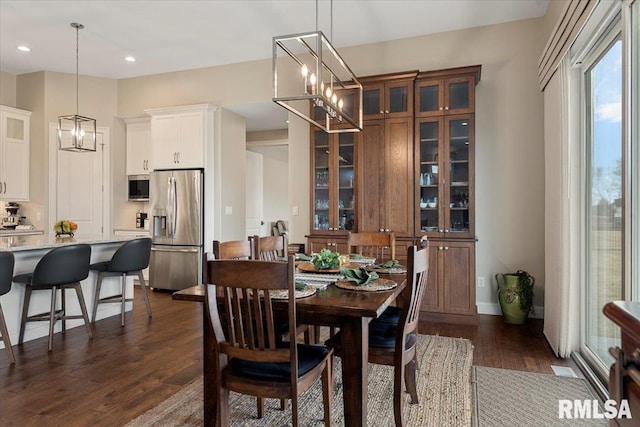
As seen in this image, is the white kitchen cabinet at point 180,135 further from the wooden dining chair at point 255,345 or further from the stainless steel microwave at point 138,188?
the wooden dining chair at point 255,345

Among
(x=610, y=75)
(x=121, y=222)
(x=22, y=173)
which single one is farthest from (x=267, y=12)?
(x=22, y=173)

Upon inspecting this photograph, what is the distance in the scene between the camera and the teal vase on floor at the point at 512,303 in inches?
153

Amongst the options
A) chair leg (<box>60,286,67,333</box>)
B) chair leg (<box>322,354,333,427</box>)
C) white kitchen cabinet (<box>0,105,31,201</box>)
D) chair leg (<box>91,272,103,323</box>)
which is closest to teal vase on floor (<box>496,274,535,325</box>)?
chair leg (<box>322,354,333,427</box>)

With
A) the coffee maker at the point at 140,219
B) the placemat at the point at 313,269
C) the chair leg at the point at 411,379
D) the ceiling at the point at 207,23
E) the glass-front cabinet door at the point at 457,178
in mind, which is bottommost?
the chair leg at the point at 411,379

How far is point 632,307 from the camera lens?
0.85 meters

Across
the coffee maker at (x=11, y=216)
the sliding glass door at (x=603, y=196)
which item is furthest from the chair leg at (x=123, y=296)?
the sliding glass door at (x=603, y=196)

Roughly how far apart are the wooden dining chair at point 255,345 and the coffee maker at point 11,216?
5715 millimetres

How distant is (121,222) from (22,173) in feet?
5.01

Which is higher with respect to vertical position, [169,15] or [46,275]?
[169,15]

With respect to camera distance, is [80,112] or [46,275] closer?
[46,275]

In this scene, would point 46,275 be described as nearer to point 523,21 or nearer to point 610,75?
point 610,75

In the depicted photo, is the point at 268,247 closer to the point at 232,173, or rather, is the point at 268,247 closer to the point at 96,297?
the point at 96,297

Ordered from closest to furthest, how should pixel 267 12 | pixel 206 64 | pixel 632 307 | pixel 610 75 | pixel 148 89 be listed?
pixel 632 307
pixel 610 75
pixel 267 12
pixel 206 64
pixel 148 89

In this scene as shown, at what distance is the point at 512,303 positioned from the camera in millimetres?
3887
